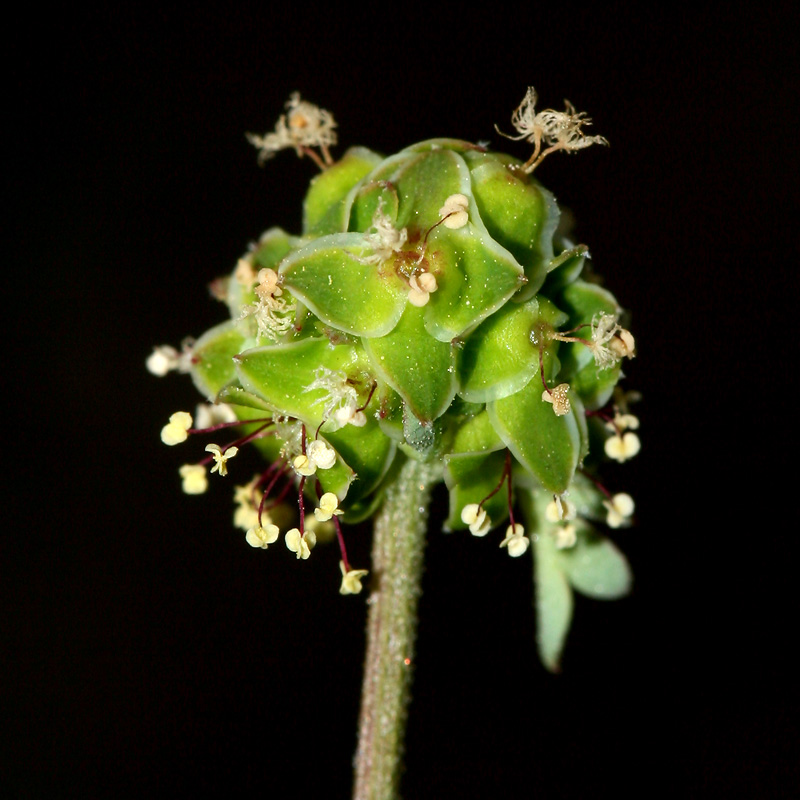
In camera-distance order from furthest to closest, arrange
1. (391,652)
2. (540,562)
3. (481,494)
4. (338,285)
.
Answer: (540,562)
(391,652)
(481,494)
(338,285)

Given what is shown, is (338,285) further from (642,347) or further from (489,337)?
(642,347)

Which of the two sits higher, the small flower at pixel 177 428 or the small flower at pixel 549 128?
the small flower at pixel 549 128

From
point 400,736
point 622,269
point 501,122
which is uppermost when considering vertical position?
point 501,122

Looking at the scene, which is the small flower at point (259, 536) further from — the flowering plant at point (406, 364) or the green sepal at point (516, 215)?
the green sepal at point (516, 215)

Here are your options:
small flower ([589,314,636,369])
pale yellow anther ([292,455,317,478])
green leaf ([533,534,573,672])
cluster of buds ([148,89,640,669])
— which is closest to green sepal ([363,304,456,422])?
cluster of buds ([148,89,640,669])

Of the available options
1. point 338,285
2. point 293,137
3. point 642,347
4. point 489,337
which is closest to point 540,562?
point 489,337

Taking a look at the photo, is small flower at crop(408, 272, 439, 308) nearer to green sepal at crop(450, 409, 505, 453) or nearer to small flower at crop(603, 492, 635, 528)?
green sepal at crop(450, 409, 505, 453)

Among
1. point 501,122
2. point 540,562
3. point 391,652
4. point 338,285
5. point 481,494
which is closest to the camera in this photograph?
point 338,285

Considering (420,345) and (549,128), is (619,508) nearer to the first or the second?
(420,345)

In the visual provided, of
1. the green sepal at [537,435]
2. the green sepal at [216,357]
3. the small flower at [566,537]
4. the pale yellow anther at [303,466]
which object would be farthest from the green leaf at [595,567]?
the green sepal at [216,357]

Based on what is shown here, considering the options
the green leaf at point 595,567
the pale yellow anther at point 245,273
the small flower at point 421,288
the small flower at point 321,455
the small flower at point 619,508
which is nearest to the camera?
the small flower at point 421,288
